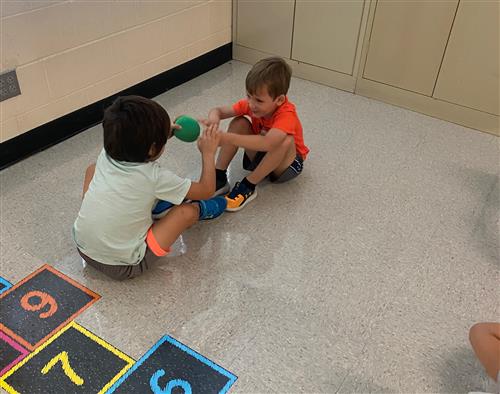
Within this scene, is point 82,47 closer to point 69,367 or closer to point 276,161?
point 276,161

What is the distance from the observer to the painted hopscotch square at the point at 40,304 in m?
1.41

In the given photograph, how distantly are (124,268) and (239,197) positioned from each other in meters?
0.55

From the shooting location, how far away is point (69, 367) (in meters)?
1.31

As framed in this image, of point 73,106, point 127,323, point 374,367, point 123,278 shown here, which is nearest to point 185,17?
point 73,106

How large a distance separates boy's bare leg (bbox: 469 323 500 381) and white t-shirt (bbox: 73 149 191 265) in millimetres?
912

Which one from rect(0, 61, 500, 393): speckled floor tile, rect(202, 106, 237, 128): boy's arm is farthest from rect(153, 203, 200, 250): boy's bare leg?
rect(202, 106, 237, 128): boy's arm

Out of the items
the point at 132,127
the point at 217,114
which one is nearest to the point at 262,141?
the point at 217,114

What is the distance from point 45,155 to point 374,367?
1622 mm

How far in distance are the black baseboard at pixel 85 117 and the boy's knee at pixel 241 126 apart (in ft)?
2.68

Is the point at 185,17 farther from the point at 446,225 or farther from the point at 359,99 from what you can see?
the point at 446,225

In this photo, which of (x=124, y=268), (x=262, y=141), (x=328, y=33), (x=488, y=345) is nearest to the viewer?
(x=488, y=345)

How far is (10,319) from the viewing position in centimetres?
144

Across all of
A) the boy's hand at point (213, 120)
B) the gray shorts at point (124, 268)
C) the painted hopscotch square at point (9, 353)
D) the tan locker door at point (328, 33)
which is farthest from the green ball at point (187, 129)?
the tan locker door at point (328, 33)

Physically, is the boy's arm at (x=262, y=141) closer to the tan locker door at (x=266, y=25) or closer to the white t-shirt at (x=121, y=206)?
the white t-shirt at (x=121, y=206)
